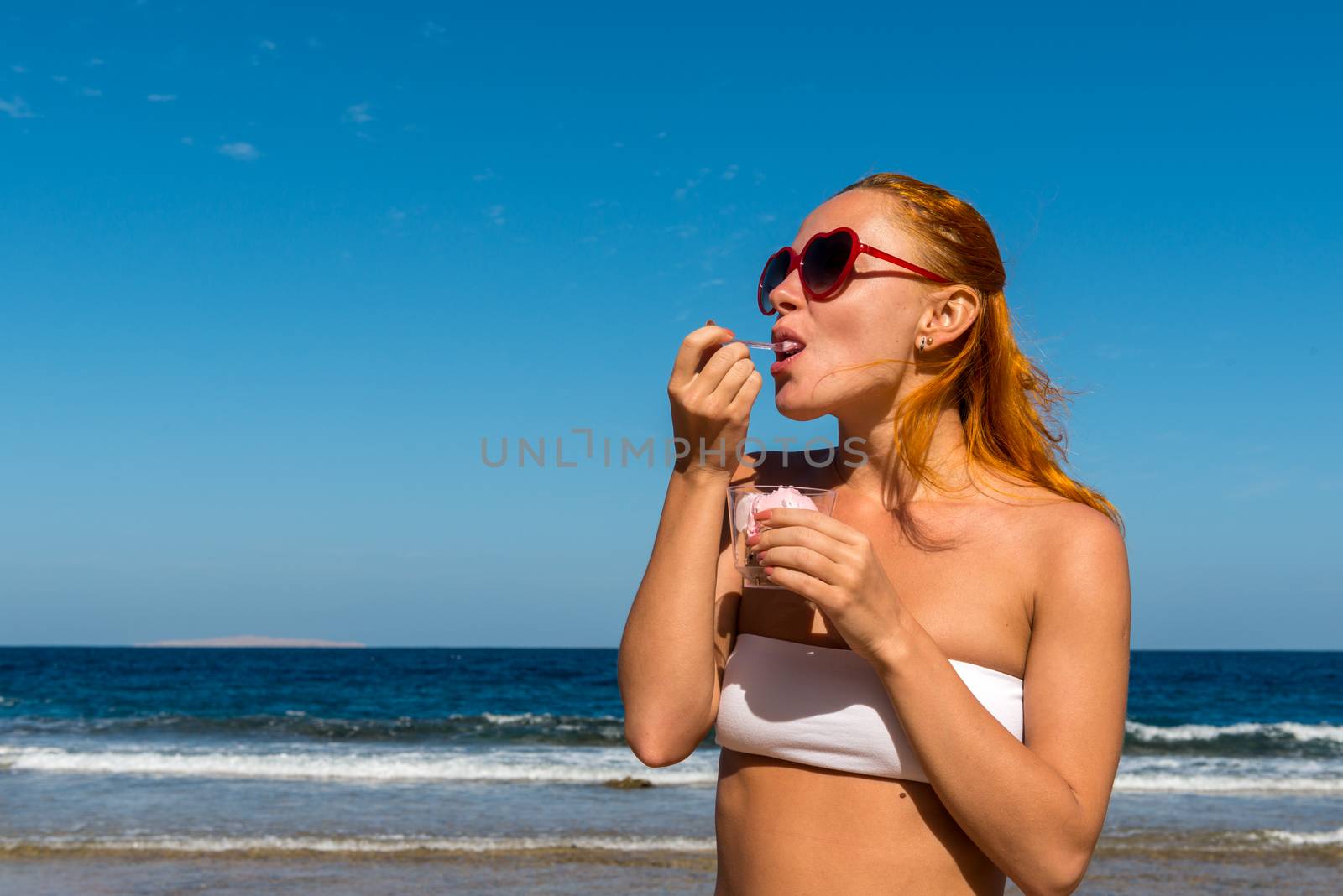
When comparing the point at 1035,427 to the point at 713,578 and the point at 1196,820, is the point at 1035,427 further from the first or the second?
the point at 1196,820

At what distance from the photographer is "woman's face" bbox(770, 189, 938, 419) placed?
6.41 feet

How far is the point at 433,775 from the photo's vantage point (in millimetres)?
14406

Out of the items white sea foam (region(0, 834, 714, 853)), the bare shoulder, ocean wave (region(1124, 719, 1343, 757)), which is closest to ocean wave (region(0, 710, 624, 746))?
white sea foam (region(0, 834, 714, 853))

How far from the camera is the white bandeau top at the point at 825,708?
1.78m

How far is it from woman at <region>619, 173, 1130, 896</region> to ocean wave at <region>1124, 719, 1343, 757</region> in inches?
675

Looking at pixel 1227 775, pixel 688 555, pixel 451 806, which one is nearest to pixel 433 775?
pixel 451 806

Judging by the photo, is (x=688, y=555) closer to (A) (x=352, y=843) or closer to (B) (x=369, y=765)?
(A) (x=352, y=843)

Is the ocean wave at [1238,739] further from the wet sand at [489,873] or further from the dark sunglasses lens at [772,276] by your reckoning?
the dark sunglasses lens at [772,276]

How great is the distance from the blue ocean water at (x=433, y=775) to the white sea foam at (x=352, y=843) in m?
0.04

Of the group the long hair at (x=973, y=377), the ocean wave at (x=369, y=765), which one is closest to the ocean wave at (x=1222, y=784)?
the ocean wave at (x=369, y=765)

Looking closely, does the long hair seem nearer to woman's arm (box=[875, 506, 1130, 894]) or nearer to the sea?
woman's arm (box=[875, 506, 1130, 894])

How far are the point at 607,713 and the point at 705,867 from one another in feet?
66.3

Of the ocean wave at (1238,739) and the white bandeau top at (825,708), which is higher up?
the white bandeau top at (825,708)

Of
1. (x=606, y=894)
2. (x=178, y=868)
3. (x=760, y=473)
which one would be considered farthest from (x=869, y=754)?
(x=178, y=868)
